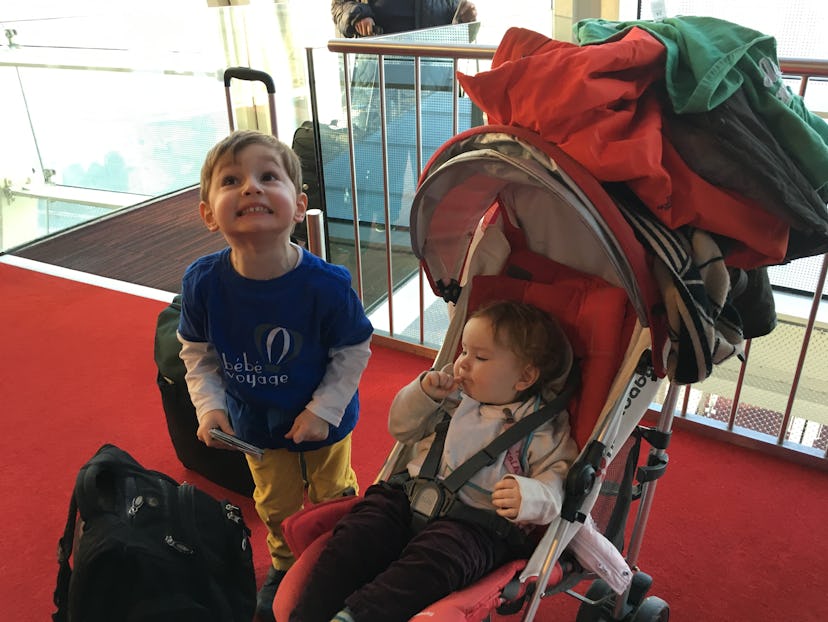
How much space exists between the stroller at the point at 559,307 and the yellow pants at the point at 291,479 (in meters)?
0.25

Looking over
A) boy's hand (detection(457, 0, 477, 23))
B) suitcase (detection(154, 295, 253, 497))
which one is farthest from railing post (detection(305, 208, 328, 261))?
boy's hand (detection(457, 0, 477, 23))

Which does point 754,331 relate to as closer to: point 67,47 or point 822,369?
point 822,369

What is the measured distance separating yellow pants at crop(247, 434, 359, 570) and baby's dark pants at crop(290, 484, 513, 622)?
330mm

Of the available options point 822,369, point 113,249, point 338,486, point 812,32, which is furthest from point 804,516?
point 113,249

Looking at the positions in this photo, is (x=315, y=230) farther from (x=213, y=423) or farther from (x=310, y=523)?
(x=310, y=523)

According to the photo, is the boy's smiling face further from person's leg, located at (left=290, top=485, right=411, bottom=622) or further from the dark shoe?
the dark shoe

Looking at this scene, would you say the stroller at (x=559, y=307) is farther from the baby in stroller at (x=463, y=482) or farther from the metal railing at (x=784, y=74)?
the metal railing at (x=784, y=74)

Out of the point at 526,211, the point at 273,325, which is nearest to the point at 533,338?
the point at 526,211

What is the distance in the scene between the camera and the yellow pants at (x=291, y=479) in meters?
1.73

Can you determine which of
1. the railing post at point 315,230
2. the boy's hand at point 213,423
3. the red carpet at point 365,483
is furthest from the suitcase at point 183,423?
the boy's hand at point 213,423

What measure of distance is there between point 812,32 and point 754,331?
10.1ft

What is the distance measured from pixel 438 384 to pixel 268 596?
827mm

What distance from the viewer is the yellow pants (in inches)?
68.2

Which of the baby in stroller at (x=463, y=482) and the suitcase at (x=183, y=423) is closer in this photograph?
the baby in stroller at (x=463, y=482)
